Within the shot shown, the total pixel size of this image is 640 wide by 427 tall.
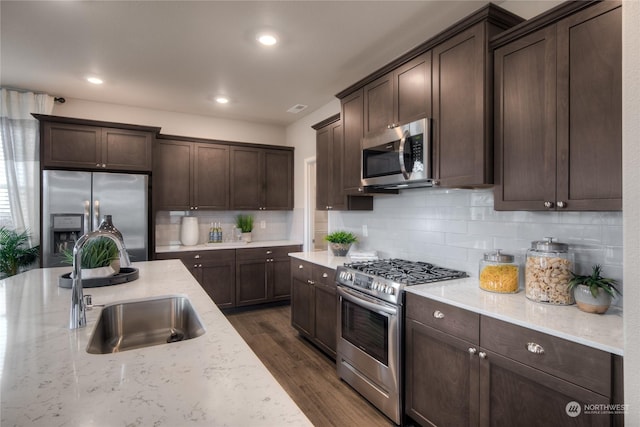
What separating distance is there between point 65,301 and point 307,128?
377 cm

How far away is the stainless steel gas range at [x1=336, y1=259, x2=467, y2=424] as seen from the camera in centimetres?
208

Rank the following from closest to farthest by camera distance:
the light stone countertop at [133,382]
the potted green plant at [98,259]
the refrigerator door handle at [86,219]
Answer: the light stone countertop at [133,382]
the potted green plant at [98,259]
the refrigerator door handle at [86,219]

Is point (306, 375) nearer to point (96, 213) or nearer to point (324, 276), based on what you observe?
point (324, 276)

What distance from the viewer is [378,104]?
8.96 ft

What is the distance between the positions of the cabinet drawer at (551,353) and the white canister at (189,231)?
3.88m

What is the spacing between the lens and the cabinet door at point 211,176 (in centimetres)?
446

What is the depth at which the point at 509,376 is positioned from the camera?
151 cm

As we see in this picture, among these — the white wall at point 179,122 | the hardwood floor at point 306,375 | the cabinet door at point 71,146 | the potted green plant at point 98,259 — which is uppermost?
the white wall at point 179,122

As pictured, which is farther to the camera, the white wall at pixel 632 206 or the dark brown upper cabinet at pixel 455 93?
the dark brown upper cabinet at pixel 455 93

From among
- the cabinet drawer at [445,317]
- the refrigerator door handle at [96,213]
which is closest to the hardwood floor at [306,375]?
the cabinet drawer at [445,317]

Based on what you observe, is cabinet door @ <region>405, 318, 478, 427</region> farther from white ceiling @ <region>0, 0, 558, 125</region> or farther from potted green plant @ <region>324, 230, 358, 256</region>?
white ceiling @ <region>0, 0, 558, 125</region>

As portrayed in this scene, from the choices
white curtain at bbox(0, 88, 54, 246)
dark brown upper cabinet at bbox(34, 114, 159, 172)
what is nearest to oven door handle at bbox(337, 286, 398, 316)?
dark brown upper cabinet at bbox(34, 114, 159, 172)

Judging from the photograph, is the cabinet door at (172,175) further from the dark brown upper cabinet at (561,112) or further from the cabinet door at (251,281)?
the dark brown upper cabinet at (561,112)

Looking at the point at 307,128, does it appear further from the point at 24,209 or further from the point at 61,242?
the point at 24,209
